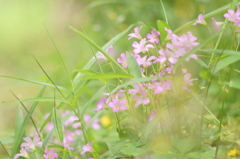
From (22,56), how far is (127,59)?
2163 millimetres

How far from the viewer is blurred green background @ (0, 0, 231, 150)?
6.63 feet

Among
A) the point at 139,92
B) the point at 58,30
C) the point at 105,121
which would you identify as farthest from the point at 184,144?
the point at 58,30

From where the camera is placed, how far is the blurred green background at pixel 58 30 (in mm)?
2021

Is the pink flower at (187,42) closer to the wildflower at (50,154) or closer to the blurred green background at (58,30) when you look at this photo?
the wildflower at (50,154)

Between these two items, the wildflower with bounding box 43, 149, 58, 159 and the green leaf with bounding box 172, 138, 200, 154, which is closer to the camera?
the green leaf with bounding box 172, 138, 200, 154

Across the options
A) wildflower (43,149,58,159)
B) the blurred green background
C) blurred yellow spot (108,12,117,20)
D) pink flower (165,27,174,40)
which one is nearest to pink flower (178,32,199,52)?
pink flower (165,27,174,40)

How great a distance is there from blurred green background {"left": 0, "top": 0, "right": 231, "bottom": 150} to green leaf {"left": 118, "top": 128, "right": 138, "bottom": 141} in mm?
693

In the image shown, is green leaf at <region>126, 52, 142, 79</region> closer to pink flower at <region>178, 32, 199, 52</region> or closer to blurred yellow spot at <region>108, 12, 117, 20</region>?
pink flower at <region>178, 32, 199, 52</region>

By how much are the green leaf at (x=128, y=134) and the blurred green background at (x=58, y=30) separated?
0.69m

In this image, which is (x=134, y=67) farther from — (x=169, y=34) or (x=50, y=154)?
(x=50, y=154)

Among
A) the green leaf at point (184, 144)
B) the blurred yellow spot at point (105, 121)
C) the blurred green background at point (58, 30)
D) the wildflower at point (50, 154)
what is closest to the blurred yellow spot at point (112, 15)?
the blurred green background at point (58, 30)

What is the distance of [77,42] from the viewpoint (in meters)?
2.56

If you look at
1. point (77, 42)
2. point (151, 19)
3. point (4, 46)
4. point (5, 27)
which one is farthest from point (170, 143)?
point (5, 27)

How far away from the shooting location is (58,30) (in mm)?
3203
